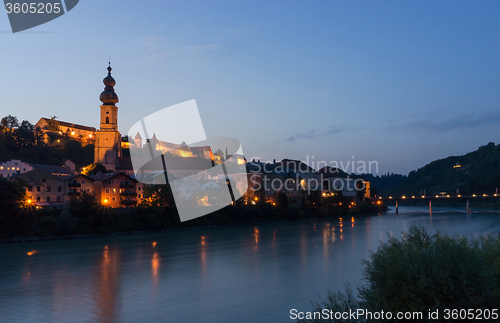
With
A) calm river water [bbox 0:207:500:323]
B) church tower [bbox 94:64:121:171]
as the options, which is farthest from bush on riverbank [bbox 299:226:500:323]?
church tower [bbox 94:64:121:171]

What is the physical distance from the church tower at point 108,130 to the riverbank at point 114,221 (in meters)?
21.0

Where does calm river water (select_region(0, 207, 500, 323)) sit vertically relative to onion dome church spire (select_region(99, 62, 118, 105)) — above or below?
below

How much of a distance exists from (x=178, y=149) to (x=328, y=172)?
32.1 metres

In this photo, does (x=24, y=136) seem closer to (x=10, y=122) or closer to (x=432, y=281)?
(x=10, y=122)

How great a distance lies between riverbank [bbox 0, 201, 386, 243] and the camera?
26484 millimetres

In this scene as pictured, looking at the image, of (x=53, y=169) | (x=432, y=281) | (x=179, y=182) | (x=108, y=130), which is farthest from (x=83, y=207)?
(x=432, y=281)

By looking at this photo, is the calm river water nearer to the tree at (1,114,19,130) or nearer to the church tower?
the church tower

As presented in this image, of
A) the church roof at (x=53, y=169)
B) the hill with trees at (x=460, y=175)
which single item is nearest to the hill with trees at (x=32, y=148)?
the church roof at (x=53, y=169)

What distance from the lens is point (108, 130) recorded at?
53.1 metres

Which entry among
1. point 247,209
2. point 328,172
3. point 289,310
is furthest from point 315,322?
point 328,172

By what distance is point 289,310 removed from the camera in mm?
10461

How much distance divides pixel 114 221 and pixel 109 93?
25955 millimetres

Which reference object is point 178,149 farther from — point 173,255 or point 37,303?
point 37,303

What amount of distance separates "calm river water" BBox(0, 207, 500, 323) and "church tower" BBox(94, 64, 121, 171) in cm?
2885
